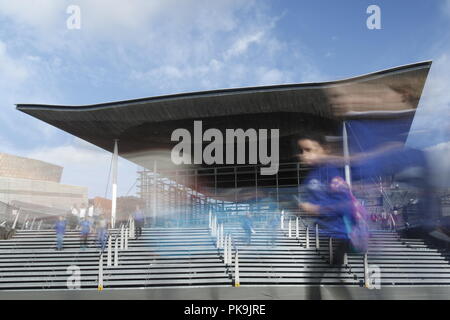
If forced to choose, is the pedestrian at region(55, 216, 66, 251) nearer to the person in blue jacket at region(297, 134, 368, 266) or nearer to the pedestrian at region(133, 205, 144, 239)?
the pedestrian at region(133, 205, 144, 239)

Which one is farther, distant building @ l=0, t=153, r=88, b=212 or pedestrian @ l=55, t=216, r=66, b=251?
distant building @ l=0, t=153, r=88, b=212

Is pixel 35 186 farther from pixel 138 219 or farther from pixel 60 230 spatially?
pixel 138 219

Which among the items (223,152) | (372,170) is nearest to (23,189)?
(223,152)

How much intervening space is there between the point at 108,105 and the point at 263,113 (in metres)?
8.15

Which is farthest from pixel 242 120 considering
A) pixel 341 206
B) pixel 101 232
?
pixel 341 206

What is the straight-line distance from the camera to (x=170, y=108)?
20.7 meters

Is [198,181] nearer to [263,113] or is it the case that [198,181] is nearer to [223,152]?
[223,152]

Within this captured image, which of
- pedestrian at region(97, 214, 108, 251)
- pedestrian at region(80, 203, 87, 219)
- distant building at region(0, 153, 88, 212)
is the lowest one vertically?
pedestrian at region(97, 214, 108, 251)
